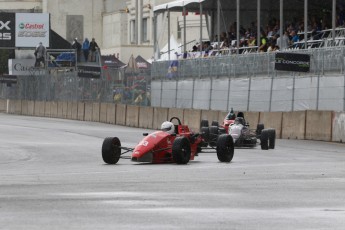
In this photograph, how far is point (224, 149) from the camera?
24.4 metres

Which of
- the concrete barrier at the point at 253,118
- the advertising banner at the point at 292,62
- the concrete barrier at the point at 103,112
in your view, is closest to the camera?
the advertising banner at the point at 292,62

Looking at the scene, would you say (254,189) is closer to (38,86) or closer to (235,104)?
(235,104)

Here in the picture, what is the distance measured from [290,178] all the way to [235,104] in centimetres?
2589

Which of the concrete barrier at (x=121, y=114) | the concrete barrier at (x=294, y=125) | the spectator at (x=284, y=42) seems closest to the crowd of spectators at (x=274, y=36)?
the spectator at (x=284, y=42)

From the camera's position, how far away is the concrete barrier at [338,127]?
35.1 metres

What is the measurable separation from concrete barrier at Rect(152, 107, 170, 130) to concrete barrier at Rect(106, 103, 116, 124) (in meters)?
6.19

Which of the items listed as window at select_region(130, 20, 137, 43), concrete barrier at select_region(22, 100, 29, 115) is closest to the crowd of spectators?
concrete barrier at select_region(22, 100, 29, 115)

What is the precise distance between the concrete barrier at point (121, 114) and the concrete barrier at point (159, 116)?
14.5 ft

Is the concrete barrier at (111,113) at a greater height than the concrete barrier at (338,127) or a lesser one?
lesser

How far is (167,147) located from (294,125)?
1468cm

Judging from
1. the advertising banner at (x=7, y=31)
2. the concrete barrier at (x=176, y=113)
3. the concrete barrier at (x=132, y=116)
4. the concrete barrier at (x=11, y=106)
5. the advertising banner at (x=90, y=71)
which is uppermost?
the advertising banner at (x=7, y=31)

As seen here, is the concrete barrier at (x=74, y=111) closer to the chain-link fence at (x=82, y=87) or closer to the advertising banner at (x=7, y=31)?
the chain-link fence at (x=82, y=87)

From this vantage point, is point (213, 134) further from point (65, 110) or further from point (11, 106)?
point (11, 106)

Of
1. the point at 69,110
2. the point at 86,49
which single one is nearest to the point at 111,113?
the point at 69,110
